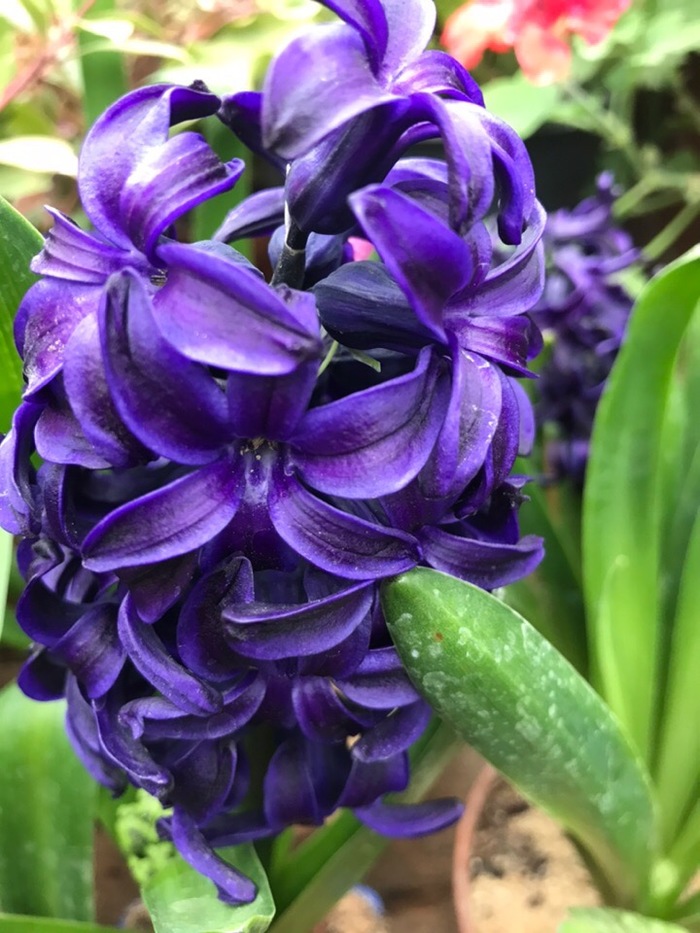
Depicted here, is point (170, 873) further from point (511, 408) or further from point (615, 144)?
point (615, 144)

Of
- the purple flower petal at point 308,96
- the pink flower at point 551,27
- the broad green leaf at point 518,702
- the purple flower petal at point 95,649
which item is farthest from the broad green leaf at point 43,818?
the pink flower at point 551,27

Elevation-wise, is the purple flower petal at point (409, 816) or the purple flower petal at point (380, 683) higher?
the purple flower petal at point (380, 683)

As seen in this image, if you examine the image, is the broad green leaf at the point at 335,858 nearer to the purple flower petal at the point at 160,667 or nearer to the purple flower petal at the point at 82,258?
the purple flower petal at the point at 160,667

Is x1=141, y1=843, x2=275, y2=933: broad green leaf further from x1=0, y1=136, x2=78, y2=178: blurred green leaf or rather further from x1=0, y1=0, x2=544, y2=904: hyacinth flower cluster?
x1=0, y1=136, x2=78, y2=178: blurred green leaf

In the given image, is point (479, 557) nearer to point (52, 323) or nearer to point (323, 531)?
point (323, 531)

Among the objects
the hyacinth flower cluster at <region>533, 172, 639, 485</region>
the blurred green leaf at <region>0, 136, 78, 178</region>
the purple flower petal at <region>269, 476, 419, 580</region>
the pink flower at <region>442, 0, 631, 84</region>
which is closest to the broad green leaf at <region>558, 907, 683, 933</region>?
the purple flower petal at <region>269, 476, 419, 580</region>

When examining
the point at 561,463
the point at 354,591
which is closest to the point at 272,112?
the point at 354,591
